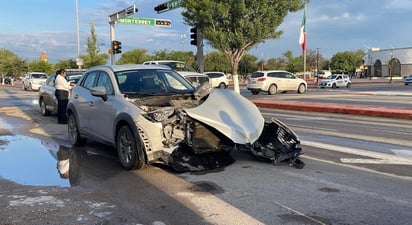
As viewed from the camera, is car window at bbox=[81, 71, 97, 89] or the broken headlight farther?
car window at bbox=[81, 71, 97, 89]

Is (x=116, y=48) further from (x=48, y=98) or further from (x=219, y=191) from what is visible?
(x=219, y=191)

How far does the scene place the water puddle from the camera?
679cm

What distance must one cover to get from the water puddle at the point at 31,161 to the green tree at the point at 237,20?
1642 centimetres

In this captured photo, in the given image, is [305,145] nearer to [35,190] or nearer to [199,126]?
[199,126]

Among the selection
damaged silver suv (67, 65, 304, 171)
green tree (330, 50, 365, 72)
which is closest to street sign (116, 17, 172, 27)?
damaged silver suv (67, 65, 304, 171)

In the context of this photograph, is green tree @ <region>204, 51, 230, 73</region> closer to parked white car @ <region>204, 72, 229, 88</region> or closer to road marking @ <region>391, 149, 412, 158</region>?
parked white car @ <region>204, 72, 229, 88</region>

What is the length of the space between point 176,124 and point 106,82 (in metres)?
2.06

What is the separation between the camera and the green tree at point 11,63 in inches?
3610

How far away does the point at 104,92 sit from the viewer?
7699 mm

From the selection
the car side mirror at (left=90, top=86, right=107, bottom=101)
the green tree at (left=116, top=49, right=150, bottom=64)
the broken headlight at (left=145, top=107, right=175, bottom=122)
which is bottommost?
the broken headlight at (left=145, top=107, right=175, bottom=122)

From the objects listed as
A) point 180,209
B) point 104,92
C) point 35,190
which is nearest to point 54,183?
point 35,190

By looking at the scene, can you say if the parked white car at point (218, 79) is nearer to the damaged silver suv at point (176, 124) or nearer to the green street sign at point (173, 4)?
the green street sign at point (173, 4)

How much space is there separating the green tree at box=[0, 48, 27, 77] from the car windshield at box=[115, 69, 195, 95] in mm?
88519

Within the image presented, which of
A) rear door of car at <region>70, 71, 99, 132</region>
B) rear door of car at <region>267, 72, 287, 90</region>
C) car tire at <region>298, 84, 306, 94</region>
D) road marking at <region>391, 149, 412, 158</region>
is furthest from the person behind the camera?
car tire at <region>298, 84, 306, 94</region>
